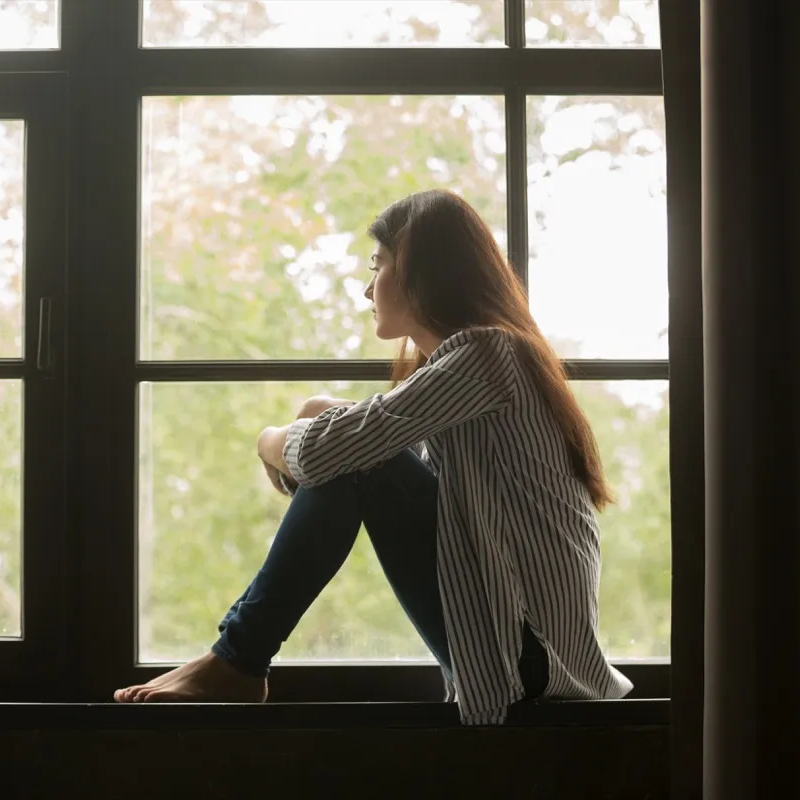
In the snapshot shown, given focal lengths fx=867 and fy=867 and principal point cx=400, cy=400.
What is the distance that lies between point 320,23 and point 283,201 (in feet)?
1.08

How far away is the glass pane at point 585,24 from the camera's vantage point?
1564 mm

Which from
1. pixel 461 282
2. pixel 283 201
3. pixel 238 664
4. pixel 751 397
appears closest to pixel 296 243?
pixel 283 201

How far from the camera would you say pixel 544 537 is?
3.98 ft

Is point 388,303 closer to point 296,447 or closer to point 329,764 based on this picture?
point 296,447

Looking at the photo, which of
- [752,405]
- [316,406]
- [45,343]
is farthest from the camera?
[45,343]

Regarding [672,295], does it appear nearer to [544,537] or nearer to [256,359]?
[544,537]

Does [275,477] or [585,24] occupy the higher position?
[585,24]

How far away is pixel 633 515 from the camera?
5.09 ft

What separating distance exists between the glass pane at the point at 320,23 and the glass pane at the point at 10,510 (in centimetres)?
69

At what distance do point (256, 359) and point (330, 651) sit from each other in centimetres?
53

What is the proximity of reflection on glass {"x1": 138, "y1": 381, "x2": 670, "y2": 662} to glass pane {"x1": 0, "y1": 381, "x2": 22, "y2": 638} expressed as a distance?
0.71 feet

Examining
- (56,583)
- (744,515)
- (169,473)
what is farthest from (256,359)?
(744,515)

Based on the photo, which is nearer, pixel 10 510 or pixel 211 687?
pixel 211 687

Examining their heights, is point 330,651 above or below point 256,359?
below
